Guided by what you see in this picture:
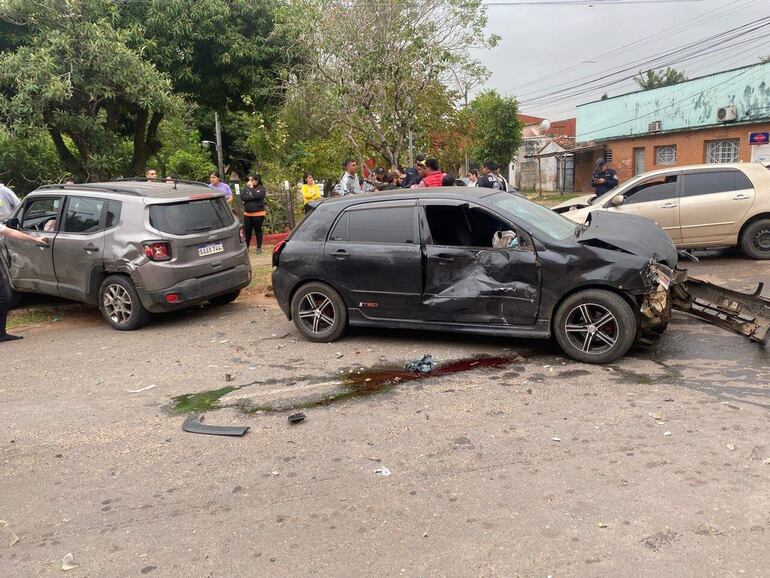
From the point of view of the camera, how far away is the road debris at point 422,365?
5.72 m

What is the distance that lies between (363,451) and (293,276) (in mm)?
2998

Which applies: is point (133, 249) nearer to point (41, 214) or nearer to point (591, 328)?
point (41, 214)

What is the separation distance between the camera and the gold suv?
31.7ft

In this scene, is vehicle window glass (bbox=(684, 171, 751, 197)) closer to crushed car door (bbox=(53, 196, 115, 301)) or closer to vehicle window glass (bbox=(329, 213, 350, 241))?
vehicle window glass (bbox=(329, 213, 350, 241))

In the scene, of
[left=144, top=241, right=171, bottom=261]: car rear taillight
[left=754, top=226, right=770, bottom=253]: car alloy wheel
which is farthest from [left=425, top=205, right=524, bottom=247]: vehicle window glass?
[left=754, top=226, right=770, bottom=253]: car alloy wheel

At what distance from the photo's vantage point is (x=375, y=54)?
12898 mm

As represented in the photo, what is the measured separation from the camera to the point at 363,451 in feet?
13.8

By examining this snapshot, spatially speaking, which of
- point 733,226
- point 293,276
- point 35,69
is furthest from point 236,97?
point 733,226

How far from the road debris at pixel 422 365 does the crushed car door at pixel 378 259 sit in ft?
1.94

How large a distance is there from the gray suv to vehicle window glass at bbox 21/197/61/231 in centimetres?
2

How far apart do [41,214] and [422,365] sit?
20.6 ft

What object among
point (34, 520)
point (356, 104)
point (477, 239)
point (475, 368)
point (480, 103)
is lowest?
point (34, 520)

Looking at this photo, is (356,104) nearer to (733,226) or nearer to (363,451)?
(733,226)

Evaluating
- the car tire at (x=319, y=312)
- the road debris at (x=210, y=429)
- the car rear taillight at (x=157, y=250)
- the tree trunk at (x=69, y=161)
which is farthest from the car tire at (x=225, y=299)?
the tree trunk at (x=69, y=161)
